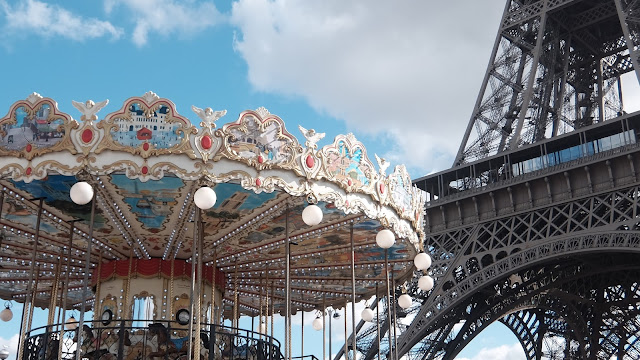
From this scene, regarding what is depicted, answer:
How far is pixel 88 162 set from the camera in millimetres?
10312

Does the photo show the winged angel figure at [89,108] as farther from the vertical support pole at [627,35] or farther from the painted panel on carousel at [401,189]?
the vertical support pole at [627,35]

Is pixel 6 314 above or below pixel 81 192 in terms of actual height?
below

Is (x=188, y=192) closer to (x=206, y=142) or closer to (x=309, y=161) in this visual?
(x=206, y=142)

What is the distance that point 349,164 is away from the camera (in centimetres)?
1193

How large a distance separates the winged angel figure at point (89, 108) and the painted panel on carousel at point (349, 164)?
10.8 feet

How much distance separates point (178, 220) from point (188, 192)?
1.51 m

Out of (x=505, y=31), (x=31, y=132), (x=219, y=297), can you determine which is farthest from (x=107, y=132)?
(x=505, y=31)

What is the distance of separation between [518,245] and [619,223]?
430 cm

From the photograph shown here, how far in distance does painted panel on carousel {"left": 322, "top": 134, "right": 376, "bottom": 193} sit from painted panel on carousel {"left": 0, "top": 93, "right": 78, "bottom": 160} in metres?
3.73

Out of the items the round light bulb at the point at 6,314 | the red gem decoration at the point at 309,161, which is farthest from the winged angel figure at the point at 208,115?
the round light bulb at the point at 6,314

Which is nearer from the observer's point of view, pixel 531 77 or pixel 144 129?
pixel 144 129

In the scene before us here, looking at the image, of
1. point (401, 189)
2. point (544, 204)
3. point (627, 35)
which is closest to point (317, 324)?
point (401, 189)

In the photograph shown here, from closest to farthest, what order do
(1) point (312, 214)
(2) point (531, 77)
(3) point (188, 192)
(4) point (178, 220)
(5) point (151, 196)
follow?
(1) point (312, 214)
(3) point (188, 192)
(5) point (151, 196)
(4) point (178, 220)
(2) point (531, 77)

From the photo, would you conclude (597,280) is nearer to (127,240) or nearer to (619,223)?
(619,223)
